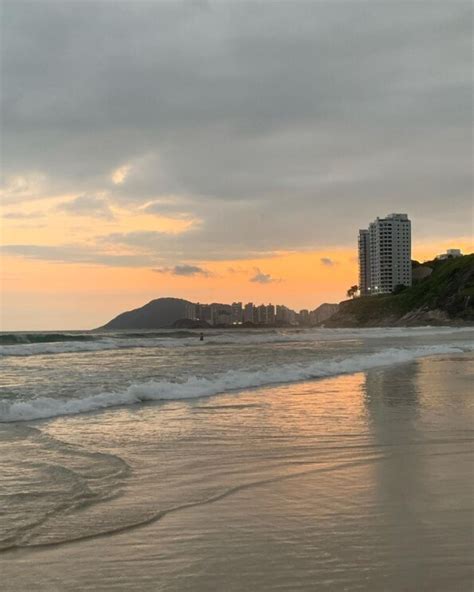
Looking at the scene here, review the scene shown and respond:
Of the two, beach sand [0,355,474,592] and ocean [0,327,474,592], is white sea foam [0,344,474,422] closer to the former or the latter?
ocean [0,327,474,592]

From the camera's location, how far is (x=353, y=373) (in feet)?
59.6

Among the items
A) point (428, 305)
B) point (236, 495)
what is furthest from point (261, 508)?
point (428, 305)

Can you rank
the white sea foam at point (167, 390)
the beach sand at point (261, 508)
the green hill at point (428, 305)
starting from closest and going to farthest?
the beach sand at point (261, 508)
the white sea foam at point (167, 390)
the green hill at point (428, 305)

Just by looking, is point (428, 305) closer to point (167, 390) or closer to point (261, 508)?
point (167, 390)

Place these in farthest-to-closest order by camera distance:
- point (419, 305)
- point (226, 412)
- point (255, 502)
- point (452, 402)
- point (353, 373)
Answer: point (419, 305)
point (353, 373)
point (452, 402)
point (226, 412)
point (255, 502)

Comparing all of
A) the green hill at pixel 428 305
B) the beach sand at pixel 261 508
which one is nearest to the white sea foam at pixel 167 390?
the beach sand at pixel 261 508

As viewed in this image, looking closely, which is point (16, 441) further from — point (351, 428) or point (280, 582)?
point (280, 582)

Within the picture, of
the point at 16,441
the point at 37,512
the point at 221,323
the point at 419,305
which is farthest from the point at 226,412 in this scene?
the point at 221,323

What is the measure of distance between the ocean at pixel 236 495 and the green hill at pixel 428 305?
4231 inches

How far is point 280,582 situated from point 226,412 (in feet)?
22.5

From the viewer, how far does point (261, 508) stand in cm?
480

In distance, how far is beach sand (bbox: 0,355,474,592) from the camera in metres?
3.53

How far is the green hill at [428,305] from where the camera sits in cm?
11762

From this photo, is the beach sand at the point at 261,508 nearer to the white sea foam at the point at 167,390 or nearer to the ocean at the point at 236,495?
the ocean at the point at 236,495
